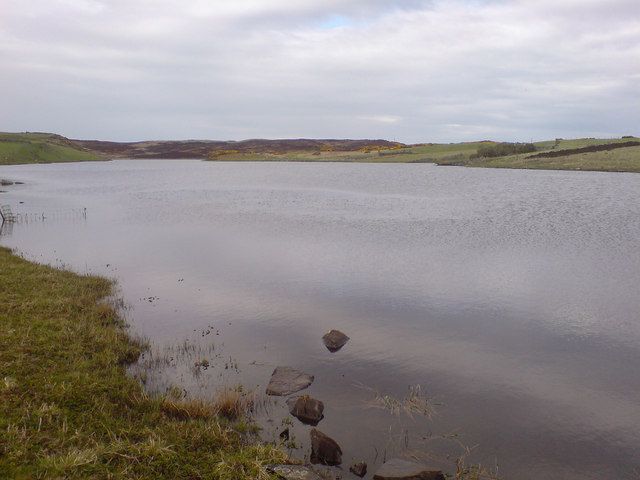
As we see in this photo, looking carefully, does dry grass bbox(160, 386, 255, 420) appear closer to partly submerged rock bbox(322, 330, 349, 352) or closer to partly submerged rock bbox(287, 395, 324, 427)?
partly submerged rock bbox(287, 395, 324, 427)

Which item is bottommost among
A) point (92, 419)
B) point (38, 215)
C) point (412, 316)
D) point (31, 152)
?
point (412, 316)

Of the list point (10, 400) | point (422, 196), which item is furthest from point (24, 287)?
point (422, 196)

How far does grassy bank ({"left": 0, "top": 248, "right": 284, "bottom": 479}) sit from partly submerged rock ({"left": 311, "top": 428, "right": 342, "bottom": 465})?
3.01ft

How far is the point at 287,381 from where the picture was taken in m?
15.0

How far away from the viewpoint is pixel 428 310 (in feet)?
70.9

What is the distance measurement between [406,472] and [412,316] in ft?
36.0

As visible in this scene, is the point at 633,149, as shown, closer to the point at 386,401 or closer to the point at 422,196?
the point at 422,196

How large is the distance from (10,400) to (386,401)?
9149 millimetres

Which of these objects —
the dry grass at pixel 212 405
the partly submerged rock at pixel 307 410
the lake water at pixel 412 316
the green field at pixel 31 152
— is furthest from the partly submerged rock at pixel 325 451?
the green field at pixel 31 152

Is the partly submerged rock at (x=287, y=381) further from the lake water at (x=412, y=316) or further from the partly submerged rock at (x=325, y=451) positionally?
the partly submerged rock at (x=325, y=451)

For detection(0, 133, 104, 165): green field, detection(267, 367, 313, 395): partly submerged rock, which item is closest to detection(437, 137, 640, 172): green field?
detection(267, 367, 313, 395): partly submerged rock

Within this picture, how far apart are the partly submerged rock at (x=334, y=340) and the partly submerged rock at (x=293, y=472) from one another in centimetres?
752

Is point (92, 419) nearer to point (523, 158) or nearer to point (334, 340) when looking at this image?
point (334, 340)

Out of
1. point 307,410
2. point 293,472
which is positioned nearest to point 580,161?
point 307,410
